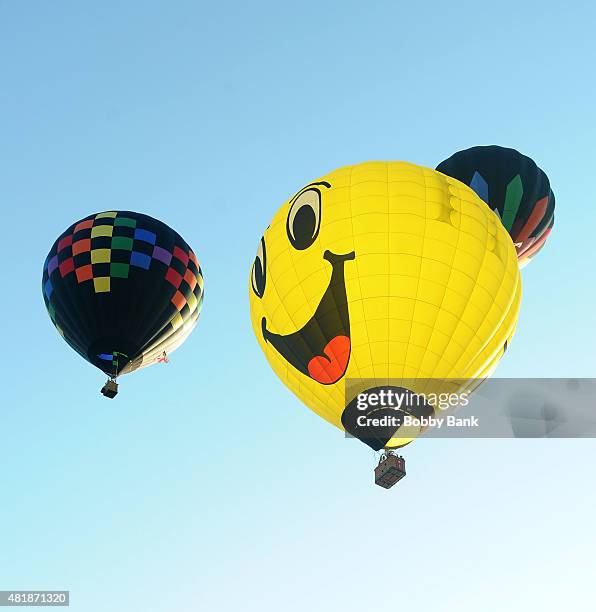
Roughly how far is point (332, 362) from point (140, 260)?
7519 millimetres

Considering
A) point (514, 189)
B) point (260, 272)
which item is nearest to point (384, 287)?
point (260, 272)

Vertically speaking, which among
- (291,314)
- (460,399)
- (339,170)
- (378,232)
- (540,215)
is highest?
(540,215)

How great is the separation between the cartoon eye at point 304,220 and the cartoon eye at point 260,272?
765 mm

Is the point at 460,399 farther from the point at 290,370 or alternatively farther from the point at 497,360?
the point at 290,370

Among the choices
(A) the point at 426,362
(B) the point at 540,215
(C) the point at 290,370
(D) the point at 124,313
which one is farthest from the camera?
(B) the point at 540,215

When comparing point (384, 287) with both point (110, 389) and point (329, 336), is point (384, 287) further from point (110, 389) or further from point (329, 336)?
point (110, 389)

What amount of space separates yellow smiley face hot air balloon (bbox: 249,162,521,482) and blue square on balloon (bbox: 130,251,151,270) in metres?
5.56

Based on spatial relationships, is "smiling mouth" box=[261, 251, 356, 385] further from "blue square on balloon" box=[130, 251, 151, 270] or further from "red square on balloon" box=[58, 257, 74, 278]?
"red square on balloon" box=[58, 257, 74, 278]

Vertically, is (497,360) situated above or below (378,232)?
below

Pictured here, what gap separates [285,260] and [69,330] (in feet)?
23.3

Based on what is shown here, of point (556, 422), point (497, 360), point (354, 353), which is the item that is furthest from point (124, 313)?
point (556, 422)

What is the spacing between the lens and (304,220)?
14.4 meters

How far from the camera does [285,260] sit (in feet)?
47.0

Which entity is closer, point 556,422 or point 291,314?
point 291,314
